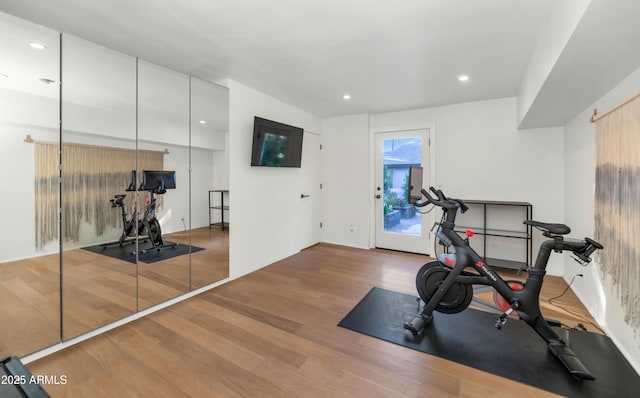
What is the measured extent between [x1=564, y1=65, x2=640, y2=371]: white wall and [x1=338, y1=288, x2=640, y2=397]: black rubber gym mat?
15 cm

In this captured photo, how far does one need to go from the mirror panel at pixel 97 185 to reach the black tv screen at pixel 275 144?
56.8 inches

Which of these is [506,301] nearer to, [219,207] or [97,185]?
[219,207]

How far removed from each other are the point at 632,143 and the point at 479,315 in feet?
5.91

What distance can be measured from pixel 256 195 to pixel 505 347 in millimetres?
3143

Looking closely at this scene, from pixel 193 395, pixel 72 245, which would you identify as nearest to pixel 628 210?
pixel 193 395

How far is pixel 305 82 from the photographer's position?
3.43 meters

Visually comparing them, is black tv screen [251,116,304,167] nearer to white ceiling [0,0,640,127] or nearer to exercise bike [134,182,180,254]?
white ceiling [0,0,640,127]

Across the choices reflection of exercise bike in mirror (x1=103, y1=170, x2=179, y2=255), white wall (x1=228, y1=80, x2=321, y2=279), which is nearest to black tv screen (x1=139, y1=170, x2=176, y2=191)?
reflection of exercise bike in mirror (x1=103, y1=170, x2=179, y2=255)

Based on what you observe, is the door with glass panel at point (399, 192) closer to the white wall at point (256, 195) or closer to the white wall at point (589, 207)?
the white wall at point (256, 195)

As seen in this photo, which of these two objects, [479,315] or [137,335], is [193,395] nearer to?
[137,335]

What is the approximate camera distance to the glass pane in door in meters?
4.70

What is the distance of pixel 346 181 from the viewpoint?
522 centimetres

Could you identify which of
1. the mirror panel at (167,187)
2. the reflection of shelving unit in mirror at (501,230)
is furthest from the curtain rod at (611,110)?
the mirror panel at (167,187)

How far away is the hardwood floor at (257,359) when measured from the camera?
168cm
